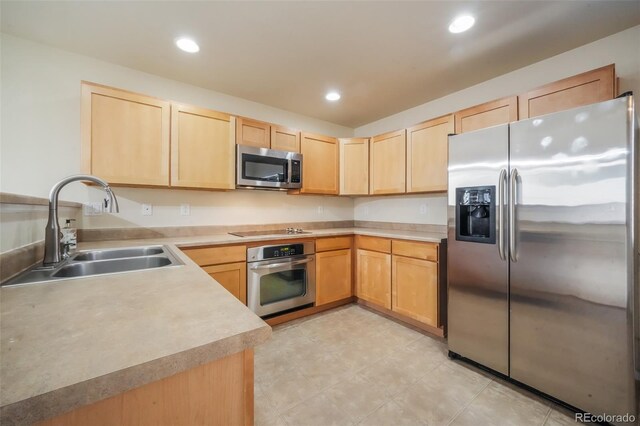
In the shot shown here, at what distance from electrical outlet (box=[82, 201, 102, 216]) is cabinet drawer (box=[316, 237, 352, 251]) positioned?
2.00 m

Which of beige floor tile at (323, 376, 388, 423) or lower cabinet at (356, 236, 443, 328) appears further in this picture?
lower cabinet at (356, 236, 443, 328)

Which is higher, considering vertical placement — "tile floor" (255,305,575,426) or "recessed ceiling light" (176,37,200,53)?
"recessed ceiling light" (176,37,200,53)

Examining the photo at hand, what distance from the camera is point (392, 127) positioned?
11.3ft

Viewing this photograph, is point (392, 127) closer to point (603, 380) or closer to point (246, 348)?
point (603, 380)

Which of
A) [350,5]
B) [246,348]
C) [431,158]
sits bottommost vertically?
[246,348]

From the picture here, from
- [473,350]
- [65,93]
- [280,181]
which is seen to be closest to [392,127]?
[280,181]

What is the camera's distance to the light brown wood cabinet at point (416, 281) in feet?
7.75

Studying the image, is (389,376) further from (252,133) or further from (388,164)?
(252,133)

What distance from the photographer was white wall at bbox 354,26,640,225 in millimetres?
1826

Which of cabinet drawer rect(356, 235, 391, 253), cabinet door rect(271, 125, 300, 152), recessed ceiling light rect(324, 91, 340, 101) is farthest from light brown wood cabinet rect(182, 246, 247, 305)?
recessed ceiling light rect(324, 91, 340, 101)

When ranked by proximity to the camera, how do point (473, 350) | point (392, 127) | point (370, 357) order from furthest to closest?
point (392, 127), point (370, 357), point (473, 350)

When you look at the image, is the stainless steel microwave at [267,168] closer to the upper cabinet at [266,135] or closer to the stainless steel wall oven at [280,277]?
the upper cabinet at [266,135]

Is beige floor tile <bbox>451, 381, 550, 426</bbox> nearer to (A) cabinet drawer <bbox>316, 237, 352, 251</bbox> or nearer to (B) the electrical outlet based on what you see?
(A) cabinet drawer <bbox>316, 237, 352, 251</bbox>

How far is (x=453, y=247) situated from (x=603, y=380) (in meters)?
1.02
